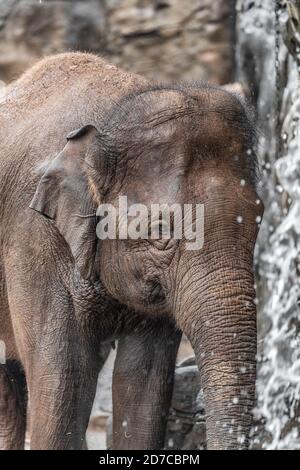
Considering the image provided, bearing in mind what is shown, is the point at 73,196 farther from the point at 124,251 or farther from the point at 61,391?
the point at 61,391

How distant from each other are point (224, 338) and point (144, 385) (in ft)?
3.52

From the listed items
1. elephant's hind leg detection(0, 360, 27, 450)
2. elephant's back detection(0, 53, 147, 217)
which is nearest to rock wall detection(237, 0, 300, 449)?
elephant's back detection(0, 53, 147, 217)

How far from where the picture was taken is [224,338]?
400 cm

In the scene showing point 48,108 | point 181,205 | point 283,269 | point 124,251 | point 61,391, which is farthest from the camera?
point 283,269

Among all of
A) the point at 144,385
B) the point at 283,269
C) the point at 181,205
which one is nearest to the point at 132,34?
the point at 283,269

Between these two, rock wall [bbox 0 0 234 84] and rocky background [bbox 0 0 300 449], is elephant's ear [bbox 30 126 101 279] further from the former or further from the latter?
rock wall [bbox 0 0 234 84]

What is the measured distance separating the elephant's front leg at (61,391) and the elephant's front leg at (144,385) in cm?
29

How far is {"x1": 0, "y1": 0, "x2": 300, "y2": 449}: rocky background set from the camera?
18.7 feet

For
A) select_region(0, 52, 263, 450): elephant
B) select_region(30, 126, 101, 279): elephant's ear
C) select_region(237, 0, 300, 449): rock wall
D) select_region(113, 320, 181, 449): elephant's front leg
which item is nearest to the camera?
select_region(0, 52, 263, 450): elephant

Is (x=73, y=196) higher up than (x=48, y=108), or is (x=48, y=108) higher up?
(x=48, y=108)

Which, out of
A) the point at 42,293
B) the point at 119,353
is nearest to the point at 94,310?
the point at 42,293

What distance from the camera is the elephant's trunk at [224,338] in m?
3.93

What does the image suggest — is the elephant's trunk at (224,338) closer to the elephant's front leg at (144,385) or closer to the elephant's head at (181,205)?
the elephant's head at (181,205)

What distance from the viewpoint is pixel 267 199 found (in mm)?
7312
